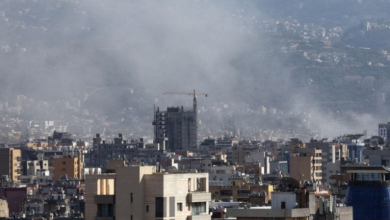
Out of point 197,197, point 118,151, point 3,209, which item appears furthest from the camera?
point 118,151

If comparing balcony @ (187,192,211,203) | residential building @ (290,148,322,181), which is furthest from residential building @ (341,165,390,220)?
residential building @ (290,148,322,181)

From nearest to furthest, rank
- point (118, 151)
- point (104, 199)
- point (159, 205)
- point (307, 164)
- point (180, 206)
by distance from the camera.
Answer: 1. point (159, 205)
2. point (104, 199)
3. point (180, 206)
4. point (307, 164)
5. point (118, 151)

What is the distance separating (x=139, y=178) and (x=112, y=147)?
483 ft

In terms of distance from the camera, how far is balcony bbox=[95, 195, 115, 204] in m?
39.2

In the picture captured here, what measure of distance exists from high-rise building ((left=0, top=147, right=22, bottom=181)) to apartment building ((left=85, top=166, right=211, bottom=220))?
102 metres

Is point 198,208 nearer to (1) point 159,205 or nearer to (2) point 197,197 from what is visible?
(2) point 197,197

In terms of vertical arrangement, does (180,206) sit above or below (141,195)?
below

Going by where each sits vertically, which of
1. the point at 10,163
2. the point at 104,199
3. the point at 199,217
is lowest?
the point at 199,217

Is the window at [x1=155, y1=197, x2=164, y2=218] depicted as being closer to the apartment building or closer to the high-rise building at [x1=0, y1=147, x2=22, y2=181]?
the apartment building

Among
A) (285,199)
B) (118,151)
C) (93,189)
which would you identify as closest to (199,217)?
(93,189)

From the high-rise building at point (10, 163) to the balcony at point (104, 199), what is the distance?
10267 cm

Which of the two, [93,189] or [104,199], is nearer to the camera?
[104,199]

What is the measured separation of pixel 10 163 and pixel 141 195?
4332 inches

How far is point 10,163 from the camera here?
148125 mm
